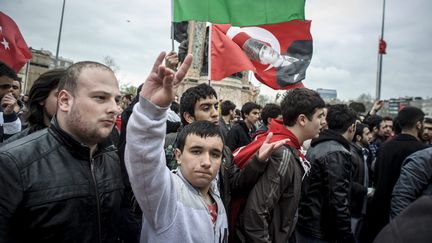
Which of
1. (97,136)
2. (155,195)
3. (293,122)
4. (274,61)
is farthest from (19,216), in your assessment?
(274,61)

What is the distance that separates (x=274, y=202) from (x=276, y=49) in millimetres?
2750

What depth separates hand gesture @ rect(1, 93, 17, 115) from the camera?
3223mm

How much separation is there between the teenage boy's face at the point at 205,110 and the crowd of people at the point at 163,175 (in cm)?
1

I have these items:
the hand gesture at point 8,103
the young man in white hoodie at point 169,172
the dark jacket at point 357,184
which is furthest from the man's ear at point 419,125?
the hand gesture at point 8,103

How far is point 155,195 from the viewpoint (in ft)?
4.62

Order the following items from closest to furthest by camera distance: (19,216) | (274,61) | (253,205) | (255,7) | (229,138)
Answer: (19,216) → (253,205) → (255,7) → (274,61) → (229,138)

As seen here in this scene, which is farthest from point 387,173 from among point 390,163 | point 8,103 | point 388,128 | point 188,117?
point 8,103

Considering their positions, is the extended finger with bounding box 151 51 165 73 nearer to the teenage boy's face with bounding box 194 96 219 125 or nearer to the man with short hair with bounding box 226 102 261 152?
the teenage boy's face with bounding box 194 96 219 125

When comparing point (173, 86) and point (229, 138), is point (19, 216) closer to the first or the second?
point (173, 86)

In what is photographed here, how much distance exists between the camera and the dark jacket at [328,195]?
284cm

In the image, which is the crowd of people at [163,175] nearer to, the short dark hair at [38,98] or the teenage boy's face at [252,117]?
the short dark hair at [38,98]

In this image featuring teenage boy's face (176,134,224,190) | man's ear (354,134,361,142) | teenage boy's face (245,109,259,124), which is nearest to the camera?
teenage boy's face (176,134,224,190)

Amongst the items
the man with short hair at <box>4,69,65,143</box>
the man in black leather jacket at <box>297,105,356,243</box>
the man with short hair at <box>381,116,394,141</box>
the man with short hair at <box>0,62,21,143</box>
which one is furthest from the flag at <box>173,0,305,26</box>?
the man with short hair at <box>381,116,394,141</box>

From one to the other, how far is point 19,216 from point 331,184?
8.04 feet
